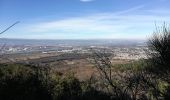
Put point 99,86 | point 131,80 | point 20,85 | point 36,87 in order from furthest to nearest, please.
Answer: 1. point 99,86
2. point 36,87
3. point 20,85
4. point 131,80

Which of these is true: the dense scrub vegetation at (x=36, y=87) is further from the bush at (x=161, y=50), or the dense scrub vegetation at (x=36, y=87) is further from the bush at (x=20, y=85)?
the bush at (x=161, y=50)

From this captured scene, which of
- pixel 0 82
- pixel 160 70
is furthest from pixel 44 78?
pixel 160 70

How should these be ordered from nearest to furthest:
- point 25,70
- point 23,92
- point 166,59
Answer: point 166,59 < point 23,92 < point 25,70

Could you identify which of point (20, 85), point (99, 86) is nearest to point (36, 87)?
point (20, 85)

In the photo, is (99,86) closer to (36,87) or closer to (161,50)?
(36,87)

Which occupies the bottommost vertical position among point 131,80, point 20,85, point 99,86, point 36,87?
point 99,86

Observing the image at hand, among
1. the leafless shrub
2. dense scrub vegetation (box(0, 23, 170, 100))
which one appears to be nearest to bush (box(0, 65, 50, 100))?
dense scrub vegetation (box(0, 23, 170, 100))

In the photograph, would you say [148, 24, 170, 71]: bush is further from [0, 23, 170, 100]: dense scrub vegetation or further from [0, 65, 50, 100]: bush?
[0, 65, 50, 100]: bush

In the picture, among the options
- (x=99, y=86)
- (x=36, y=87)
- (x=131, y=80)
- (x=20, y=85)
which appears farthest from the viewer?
(x=99, y=86)

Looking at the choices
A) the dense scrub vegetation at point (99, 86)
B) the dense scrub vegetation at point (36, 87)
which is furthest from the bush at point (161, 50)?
the dense scrub vegetation at point (36, 87)

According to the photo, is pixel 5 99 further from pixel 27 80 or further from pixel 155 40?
pixel 155 40

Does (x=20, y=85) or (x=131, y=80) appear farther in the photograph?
(x=20, y=85)
